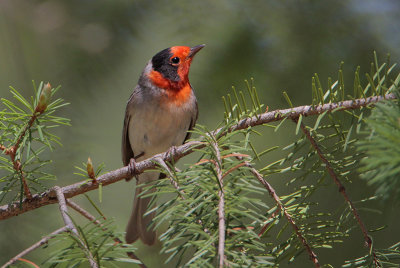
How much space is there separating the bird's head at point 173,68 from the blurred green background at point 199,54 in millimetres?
107

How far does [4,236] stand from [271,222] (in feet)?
6.46

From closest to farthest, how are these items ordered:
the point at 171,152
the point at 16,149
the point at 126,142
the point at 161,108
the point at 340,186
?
the point at 340,186 < the point at 16,149 < the point at 171,152 < the point at 161,108 < the point at 126,142

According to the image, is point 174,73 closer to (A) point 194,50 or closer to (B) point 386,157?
(A) point 194,50

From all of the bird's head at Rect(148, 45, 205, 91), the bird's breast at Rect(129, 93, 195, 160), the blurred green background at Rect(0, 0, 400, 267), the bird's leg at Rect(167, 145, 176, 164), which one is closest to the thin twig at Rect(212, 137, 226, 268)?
the bird's leg at Rect(167, 145, 176, 164)

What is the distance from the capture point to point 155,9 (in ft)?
11.6

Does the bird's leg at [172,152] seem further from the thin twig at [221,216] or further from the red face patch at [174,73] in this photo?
the red face patch at [174,73]

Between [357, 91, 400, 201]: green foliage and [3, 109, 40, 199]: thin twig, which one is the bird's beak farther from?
[357, 91, 400, 201]: green foliage

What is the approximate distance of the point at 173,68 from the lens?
4227 millimetres

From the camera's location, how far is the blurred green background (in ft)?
10.0

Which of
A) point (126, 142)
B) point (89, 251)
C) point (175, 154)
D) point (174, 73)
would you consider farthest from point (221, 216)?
point (126, 142)

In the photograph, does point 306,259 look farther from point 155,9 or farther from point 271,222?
point 155,9

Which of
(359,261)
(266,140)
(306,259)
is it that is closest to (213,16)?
(266,140)

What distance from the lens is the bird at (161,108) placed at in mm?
3939

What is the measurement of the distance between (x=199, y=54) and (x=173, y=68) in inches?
10.4
